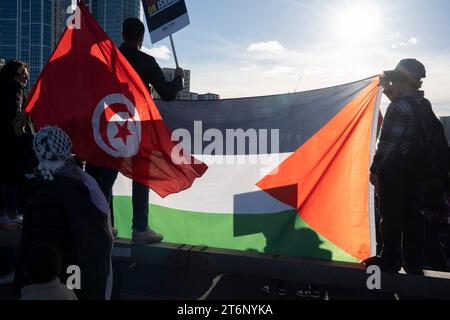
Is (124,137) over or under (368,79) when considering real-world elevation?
under

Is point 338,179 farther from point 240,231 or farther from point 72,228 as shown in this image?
point 72,228

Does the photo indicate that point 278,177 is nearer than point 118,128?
No

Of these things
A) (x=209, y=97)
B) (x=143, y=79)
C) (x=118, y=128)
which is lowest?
(x=118, y=128)

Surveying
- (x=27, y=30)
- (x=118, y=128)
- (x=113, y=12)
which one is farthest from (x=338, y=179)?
(x=27, y=30)

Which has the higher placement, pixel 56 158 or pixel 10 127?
pixel 10 127

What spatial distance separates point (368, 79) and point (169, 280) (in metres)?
2.67

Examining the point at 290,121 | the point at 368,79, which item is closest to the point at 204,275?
the point at 290,121

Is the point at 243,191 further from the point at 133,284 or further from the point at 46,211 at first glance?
the point at 46,211

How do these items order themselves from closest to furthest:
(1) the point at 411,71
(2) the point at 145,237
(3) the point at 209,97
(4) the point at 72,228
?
1. (4) the point at 72,228
2. (1) the point at 411,71
3. (2) the point at 145,237
4. (3) the point at 209,97

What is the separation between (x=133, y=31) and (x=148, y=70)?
40cm

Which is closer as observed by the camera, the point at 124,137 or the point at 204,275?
the point at 124,137

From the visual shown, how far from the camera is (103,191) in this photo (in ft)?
14.1

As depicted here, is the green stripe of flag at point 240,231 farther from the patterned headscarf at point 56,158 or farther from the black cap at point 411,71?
the patterned headscarf at point 56,158
